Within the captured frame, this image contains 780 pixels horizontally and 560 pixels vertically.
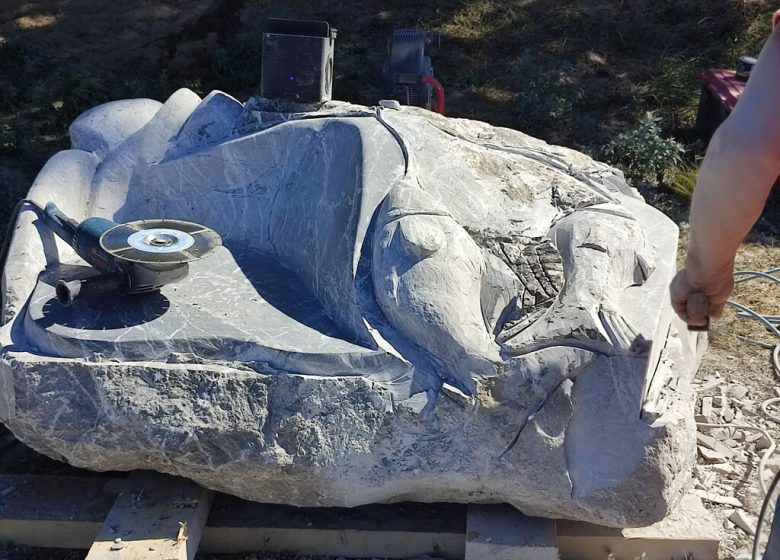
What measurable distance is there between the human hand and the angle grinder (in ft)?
5.26

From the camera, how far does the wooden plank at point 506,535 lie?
9.43ft

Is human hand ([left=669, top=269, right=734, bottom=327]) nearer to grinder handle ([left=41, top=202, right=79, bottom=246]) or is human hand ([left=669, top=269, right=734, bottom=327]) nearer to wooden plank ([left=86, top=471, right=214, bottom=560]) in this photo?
wooden plank ([left=86, top=471, right=214, bottom=560])

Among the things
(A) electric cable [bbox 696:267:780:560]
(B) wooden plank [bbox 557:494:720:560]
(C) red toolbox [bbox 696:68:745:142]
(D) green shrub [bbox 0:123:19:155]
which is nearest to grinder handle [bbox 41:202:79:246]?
(B) wooden plank [bbox 557:494:720:560]

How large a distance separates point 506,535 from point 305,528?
0.65 meters

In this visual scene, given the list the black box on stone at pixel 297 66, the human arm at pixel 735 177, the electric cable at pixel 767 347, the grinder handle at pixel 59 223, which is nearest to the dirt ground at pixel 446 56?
the electric cable at pixel 767 347

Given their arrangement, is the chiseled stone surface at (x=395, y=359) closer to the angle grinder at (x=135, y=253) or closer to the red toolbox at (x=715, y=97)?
the angle grinder at (x=135, y=253)

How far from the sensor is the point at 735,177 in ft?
5.35

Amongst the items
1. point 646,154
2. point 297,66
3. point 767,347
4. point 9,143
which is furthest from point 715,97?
point 9,143

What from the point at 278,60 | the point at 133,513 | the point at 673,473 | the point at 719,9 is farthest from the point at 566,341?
the point at 719,9

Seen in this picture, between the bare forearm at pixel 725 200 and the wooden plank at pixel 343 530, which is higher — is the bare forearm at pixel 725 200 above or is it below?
above

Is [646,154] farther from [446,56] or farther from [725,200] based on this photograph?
[725,200]

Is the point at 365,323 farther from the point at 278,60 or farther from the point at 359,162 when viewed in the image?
the point at 278,60

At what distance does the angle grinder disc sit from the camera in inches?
115

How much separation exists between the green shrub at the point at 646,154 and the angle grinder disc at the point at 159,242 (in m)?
3.51
